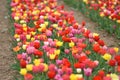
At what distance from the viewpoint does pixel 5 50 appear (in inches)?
253

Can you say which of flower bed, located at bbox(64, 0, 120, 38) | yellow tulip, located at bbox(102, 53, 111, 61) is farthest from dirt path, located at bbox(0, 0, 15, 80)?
flower bed, located at bbox(64, 0, 120, 38)

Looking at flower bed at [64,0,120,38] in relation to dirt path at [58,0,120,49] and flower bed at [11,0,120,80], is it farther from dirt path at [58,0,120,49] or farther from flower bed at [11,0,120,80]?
flower bed at [11,0,120,80]

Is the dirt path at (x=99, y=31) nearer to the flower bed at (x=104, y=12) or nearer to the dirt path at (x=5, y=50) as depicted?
the flower bed at (x=104, y=12)

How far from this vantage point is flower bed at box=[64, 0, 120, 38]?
24.3 ft

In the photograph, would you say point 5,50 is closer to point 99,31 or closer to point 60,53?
point 60,53

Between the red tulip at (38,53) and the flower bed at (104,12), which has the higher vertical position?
the red tulip at (38,53)

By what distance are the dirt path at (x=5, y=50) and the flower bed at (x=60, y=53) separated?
226 millimetres

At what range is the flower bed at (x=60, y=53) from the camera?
4.16m

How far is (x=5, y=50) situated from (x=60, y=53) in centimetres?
147

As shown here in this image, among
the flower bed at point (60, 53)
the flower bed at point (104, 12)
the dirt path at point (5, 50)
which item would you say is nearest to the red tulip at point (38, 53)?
the flower bed at point (60, 53)

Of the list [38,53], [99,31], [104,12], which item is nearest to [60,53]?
[38,53]

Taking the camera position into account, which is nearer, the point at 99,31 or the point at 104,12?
the point at 104,12

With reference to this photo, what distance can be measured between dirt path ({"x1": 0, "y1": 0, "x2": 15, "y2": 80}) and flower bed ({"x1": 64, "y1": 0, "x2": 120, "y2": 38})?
2114 millimetres

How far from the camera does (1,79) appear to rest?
523cm
